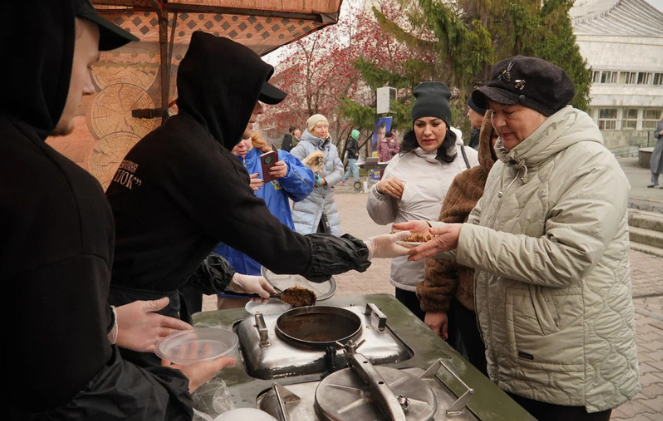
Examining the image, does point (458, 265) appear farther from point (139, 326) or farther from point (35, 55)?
point (35, 55)

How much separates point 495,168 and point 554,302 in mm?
723

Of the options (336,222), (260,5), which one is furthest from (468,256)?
(336,222)

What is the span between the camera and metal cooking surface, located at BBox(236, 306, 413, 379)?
1.61 m

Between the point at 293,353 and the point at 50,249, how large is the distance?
1.05 metres

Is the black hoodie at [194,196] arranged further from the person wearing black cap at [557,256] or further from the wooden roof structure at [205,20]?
the wooden roof structure at [205,20]

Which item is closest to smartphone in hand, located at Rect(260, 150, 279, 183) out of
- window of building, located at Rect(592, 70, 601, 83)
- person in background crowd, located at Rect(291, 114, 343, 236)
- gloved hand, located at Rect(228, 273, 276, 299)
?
person in background crowd, located at Rect(291, 114, 343, 236)

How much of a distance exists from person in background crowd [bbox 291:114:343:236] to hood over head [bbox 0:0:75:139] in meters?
4.68

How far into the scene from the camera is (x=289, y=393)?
141cm

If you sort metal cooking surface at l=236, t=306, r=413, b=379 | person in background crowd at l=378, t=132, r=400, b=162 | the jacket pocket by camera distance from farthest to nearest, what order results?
person in background crowd at l=378, t=132, r=400, b=162 < the jacket pocket < metal cooking surface at l=236, t=306, r=413, b=379

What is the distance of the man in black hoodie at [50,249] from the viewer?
0.76 metres

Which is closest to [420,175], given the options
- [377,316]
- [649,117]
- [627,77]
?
[377,316]

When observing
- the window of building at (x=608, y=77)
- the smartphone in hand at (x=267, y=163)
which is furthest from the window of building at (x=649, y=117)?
the smartphone in hand at (x=267, y=163)

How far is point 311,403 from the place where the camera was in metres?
1.39

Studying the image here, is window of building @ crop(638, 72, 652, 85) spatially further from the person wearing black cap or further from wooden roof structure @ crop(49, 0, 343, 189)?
the person wearing black cap
